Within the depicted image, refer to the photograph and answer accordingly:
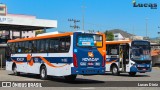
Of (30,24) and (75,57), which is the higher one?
(30,24)

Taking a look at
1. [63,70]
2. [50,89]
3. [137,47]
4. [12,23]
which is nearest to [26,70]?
[63,70]

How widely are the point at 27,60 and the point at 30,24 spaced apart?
18.7 meters

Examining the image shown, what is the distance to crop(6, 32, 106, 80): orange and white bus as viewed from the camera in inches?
790

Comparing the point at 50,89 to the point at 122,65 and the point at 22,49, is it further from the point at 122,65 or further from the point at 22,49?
the point at 122,65

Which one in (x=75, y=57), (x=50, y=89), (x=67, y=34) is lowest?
(x=50, y=89)

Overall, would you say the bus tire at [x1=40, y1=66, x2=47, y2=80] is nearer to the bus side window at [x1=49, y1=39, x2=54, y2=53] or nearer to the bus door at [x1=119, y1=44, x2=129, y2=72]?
the bus side window at [x1=49, y1=39, x2=54, y2=53]

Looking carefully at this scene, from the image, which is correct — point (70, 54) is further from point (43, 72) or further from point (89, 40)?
point (43, 72)

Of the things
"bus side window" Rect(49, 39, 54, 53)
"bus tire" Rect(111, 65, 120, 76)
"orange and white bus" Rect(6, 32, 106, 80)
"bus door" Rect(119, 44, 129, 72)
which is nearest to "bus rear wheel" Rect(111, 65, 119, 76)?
"bus tire" Rect(111, 65, 120, 76)

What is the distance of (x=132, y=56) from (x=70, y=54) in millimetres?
8725

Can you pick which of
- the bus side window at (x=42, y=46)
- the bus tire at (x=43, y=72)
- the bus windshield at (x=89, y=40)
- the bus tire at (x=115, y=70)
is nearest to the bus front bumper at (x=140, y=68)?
the bus tire at (x=115, y=70)

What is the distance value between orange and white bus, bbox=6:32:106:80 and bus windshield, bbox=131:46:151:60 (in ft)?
23.0

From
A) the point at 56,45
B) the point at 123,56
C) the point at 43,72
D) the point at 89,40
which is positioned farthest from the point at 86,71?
the point at 123,56

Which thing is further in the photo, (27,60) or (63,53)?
(27,60)

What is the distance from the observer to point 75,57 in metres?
20.0
